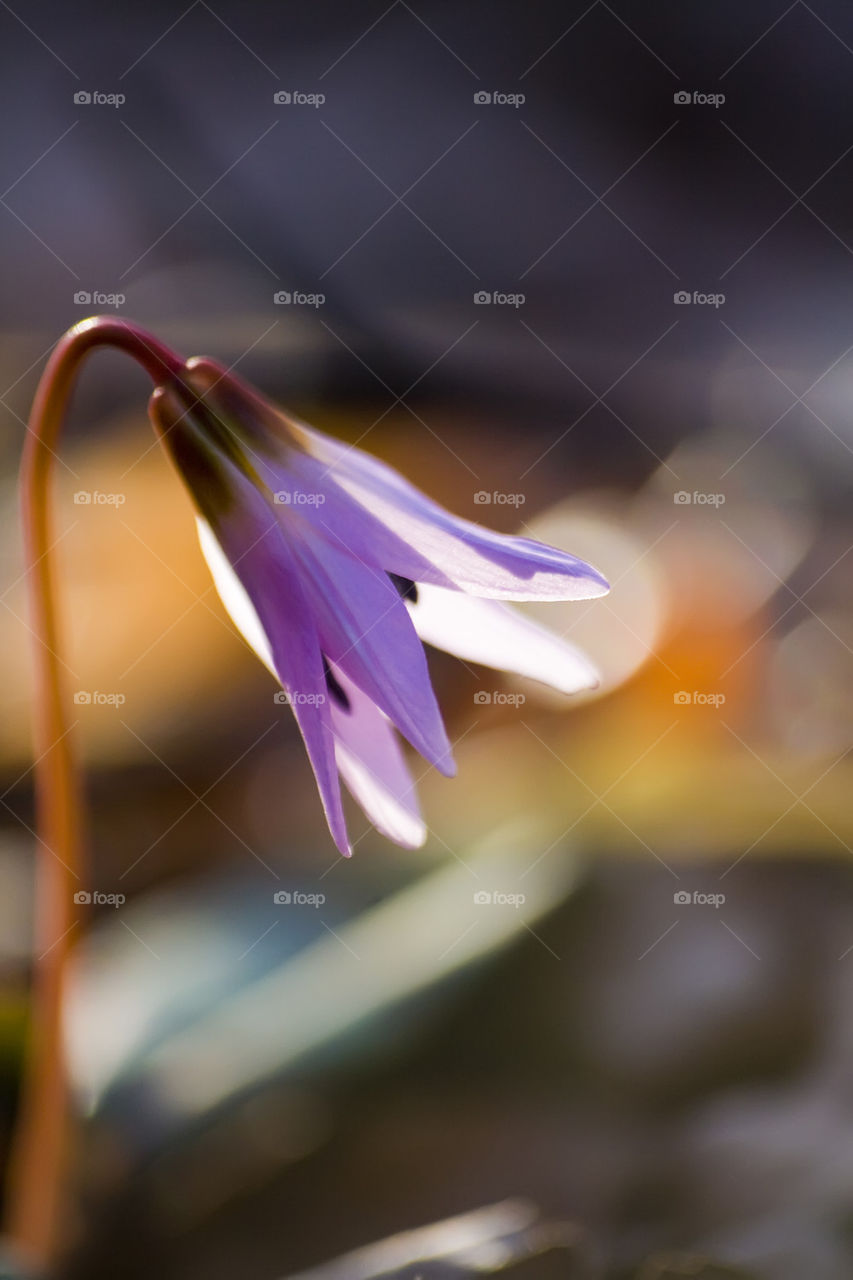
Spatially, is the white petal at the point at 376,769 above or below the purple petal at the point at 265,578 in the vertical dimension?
below

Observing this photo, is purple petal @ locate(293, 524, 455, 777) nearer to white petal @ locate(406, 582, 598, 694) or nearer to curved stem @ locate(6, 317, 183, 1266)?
white petal @ locate(406, 582, 598, 694)

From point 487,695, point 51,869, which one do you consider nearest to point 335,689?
point 51,869

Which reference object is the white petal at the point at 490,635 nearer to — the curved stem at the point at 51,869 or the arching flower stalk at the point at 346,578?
the arching flower stalk at the point at 346,578

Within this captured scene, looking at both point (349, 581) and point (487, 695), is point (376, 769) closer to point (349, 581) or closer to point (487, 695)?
point (349, 581)

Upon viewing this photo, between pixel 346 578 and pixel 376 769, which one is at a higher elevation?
pixel 346 578

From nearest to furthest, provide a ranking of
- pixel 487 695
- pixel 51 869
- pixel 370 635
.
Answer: pixel 370 635, pixel 51 869, pixel 487 695

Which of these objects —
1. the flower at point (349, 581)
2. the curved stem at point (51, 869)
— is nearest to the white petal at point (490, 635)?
the flower at point (349, 581)

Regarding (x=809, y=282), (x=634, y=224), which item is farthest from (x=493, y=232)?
(x=809, y=282)

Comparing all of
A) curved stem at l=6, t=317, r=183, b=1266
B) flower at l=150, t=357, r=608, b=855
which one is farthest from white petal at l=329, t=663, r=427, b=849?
curved stem at l=6, t=317, r=183, b=1266
